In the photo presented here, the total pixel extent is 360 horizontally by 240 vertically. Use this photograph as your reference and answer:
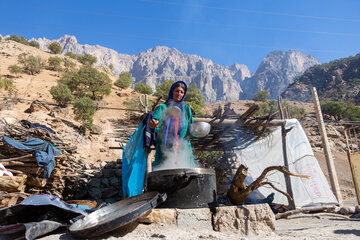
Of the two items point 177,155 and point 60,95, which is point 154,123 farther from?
point 60,95

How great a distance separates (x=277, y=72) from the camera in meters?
122

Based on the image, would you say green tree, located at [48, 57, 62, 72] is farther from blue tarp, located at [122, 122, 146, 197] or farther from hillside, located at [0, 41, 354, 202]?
blue tarp, located at [122, 122, 146, 197]

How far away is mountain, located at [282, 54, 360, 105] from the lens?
42.6 metres

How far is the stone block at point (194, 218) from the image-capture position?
83.1 inches

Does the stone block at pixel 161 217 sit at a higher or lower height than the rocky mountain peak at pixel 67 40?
lower

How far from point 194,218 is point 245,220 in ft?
1.64

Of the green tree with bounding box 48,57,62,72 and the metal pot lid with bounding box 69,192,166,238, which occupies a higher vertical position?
the green tree with bounding box 48,57,62,72

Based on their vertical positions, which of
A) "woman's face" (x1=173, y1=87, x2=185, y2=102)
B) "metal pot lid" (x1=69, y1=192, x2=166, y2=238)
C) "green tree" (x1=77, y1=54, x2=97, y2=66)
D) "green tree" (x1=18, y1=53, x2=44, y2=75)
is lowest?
"metal pot lid" (x1=69, y1=192, x2=166, y2=238)

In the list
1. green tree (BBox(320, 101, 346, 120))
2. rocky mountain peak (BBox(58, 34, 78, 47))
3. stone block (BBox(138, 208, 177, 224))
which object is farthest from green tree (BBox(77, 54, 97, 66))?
rocky mountain peak (BBox(58, 34, 78, 47))

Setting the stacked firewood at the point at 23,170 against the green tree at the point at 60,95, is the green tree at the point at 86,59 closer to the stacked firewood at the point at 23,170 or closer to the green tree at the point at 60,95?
the green tree at the point at 60,95

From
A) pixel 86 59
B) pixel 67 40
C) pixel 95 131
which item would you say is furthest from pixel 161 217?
pixel 67 40

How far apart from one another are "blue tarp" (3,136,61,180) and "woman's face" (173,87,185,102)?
3.71m

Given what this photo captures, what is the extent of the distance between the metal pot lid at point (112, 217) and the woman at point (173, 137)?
0.84 meters

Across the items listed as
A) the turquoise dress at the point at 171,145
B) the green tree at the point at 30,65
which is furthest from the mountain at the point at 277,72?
the turquoise dress at the point at 171,145
